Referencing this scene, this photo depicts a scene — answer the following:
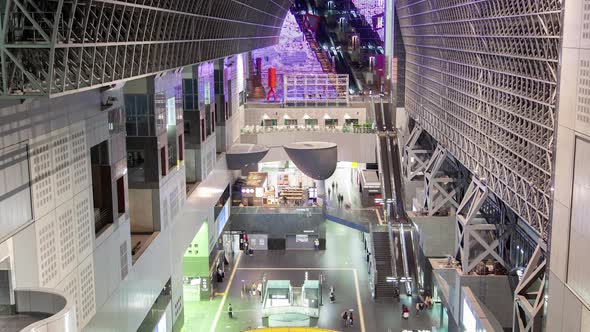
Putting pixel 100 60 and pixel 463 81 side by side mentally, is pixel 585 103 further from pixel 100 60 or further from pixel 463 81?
pixel 463 81

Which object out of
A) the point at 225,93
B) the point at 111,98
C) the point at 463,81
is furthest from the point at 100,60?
the point at 225,93

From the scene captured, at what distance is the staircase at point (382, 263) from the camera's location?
32.9 m

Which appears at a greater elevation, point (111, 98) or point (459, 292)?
point (111, 98)

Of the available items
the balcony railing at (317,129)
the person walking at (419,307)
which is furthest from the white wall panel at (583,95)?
the balcony railing at (317,129)

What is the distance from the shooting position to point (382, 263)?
1340 inches

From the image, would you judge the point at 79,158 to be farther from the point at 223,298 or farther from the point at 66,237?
the point at 223,298

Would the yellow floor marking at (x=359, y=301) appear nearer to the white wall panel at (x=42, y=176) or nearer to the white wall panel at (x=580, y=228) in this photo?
the white wall panel at (x=580, y=228)

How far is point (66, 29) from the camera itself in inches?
488

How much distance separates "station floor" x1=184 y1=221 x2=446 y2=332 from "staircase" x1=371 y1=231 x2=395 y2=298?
23.9 inches

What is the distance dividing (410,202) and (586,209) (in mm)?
28632

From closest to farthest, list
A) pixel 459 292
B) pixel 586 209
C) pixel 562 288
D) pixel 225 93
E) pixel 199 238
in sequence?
pixel 586 209 < pixel 562 288 < pixel 459 292 < pixel 199 238 < pixel 225 93

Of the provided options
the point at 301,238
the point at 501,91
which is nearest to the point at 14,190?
the point at 501,91

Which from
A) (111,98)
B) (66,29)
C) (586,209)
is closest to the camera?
(66,29)

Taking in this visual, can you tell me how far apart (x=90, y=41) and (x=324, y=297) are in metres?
21.9
